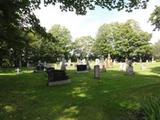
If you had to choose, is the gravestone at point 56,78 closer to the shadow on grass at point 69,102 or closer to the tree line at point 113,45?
the shadow on grass at point 69,102

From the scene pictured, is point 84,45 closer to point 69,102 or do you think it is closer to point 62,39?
point 62,39

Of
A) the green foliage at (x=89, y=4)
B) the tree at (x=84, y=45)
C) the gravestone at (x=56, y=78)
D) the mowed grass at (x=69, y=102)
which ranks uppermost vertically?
the tree at (x=84, y=45)

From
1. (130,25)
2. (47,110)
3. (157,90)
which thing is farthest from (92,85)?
(130,25)

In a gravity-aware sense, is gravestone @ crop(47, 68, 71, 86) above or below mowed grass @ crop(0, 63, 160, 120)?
above

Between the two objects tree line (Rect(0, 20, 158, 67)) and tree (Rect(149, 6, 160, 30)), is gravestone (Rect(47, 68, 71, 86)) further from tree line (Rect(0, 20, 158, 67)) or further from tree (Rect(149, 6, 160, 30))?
tree line (Rect(0, 20, 158, 67))

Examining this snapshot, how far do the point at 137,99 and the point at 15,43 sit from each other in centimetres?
1072

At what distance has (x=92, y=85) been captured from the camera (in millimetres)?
23438

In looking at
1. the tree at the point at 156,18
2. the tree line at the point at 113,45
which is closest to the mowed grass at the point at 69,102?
the tree at the point at 156,18

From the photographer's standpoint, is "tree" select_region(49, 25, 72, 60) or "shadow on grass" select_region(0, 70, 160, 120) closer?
"shadow on grass" select_region(0, 70, 160, 120)

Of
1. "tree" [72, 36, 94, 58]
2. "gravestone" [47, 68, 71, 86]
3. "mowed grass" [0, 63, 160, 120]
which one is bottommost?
"mowed grass" [0, 63, 160, 120]

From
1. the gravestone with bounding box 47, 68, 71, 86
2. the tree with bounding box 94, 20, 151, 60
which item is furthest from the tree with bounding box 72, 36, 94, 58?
the gravestone with bounding box 47, 68, 71, 86

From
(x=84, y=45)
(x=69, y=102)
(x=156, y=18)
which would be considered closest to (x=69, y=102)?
(x=69, y=102)

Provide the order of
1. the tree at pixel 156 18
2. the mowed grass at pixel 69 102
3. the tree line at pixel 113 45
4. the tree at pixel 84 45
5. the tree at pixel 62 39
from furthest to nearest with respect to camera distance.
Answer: the tree at pixel 84 45
the tree at pixel 62 39
the tree line at pixel 113 45
the tree at pixel 156 18
the mowed grass at pixel 69 102

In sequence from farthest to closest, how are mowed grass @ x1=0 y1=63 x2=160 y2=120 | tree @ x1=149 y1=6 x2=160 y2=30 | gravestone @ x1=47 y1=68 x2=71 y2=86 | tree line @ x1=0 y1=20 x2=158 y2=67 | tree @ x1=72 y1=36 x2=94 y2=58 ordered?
tree @ x1=72 y1=36 x2=94 y2=58 < tree line @ x1=0 y1=20 x2=158 y2=67 < tree @ x1=149 y1=6 x2=160 y2=30 < gravestone @ x1=47 y1=68 x2=71 y2=86 < mowed grass @ x1=0 y1=63 x2=160 y2=120
